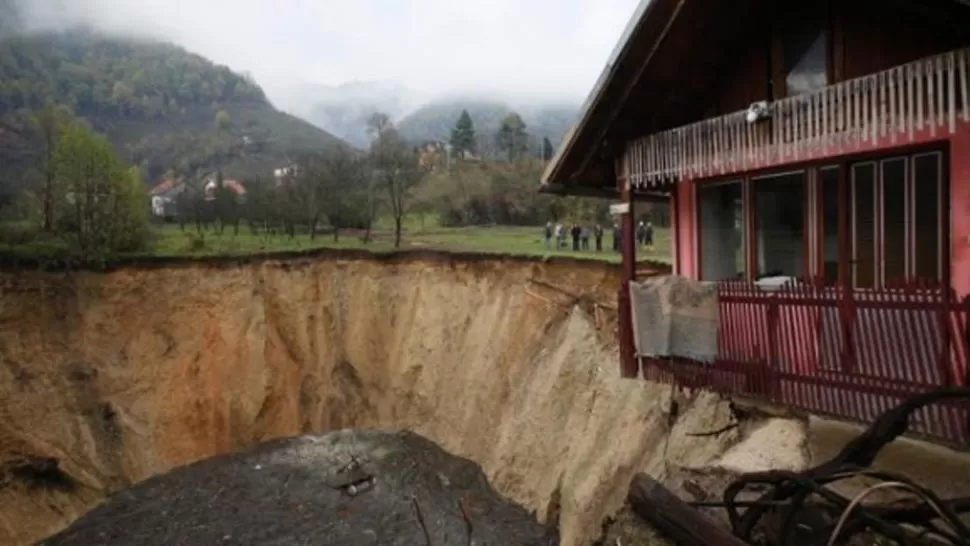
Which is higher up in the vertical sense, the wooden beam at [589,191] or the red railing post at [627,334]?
the wooden beam at [589,191]

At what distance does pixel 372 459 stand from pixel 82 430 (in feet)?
27.5

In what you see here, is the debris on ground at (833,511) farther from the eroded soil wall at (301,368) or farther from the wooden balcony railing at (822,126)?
the eroded soil wall at (301,368)

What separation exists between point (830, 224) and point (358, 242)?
23.4m

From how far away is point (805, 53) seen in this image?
7176 millimetres

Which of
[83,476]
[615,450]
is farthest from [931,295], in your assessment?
[83,476]

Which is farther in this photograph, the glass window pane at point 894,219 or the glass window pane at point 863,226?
the glass window pane at point 863,226

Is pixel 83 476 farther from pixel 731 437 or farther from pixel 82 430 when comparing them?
pixel 731 437

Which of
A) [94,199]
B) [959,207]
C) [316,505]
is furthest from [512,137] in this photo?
[959,207]

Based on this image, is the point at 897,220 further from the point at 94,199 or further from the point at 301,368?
the point at 94,199

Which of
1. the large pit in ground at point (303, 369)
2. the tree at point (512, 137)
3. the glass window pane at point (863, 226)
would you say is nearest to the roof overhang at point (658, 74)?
the glass window pane at point (863, 226)

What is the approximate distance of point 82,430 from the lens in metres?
17.2

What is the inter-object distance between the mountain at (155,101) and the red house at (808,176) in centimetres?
4627

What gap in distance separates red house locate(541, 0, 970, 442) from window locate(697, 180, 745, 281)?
0.02 meters

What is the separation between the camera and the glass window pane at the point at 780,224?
7.66 m
